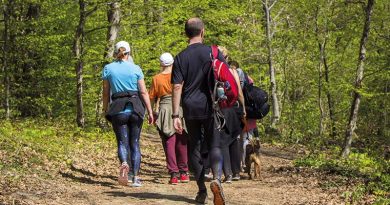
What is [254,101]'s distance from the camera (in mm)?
9734

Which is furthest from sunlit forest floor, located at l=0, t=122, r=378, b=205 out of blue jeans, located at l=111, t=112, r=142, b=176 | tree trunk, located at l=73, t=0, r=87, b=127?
tree trunk, located at l=73, t=0, r=87, b=127

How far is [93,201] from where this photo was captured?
283 inches

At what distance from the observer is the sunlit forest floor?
23.7ft

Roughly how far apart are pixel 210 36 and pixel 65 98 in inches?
410

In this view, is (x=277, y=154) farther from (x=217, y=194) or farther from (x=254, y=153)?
→ (x=217, y=194)

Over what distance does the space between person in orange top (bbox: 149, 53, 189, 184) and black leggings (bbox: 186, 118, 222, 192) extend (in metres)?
2.35

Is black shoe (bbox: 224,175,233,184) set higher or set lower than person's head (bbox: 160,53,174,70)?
lower

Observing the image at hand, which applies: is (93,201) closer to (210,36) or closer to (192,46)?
(192,46)

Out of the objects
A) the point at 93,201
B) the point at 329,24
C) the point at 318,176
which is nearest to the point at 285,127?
the point at 329,24

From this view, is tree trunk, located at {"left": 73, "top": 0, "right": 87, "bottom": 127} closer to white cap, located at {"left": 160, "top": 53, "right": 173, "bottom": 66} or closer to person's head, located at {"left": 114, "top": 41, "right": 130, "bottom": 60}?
white cap, located at {"left": 160, "top": 53, "right": 173, "bottom": 66}

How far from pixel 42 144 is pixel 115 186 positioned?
341cm

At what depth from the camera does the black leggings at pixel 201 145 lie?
643cm

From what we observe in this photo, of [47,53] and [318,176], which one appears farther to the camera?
[47,53]

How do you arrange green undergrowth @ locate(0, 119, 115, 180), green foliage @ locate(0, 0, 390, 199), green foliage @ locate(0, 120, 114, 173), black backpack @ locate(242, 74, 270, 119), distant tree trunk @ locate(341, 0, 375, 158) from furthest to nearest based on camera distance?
green foliage @ locate(0, 0, 390, 199) → distant tree trunk @ locate(341, 0, 375, 158) → black backpack @ locate(242, 74, 270, 119) → green foliage @ locate(0, 120, 114, 173) → green undergrowth @ locate(0, 119, 115, 180)
